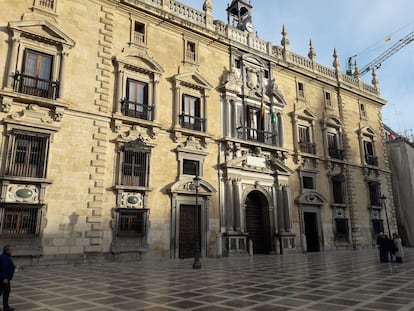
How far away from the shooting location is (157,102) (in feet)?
56.4

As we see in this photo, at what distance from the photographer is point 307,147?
23609 millimetres

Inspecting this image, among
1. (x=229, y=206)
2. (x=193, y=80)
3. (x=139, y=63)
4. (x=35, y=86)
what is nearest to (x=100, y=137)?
(x=35, y=86)

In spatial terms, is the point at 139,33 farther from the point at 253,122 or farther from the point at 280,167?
Result: the point at 280,167

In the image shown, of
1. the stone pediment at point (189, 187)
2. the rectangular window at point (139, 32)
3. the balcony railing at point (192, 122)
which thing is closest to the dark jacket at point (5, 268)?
the stone pediment at point (189, 187)

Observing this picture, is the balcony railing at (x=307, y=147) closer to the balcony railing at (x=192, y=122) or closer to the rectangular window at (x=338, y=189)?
the rectangular window at (x=338, y=189)

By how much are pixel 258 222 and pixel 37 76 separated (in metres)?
14.3

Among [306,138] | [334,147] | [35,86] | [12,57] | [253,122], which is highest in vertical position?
[12,57]

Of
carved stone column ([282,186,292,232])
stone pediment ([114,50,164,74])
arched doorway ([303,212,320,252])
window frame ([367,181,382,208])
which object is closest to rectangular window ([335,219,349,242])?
arched doorway ([303,212,320,252])

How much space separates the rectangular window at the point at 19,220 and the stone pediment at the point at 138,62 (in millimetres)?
7931

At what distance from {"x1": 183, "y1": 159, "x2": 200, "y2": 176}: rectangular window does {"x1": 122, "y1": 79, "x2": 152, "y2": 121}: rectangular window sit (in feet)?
9.80

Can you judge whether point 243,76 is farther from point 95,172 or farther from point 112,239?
point 112,239

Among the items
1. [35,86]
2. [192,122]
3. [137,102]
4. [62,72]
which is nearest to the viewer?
[35,86]

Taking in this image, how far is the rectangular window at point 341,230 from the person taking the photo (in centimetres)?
2353

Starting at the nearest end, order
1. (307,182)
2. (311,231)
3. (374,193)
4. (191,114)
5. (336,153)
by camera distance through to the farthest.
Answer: (191,114) → (311,231) → (307,182) → (336,153) → (374,193)
